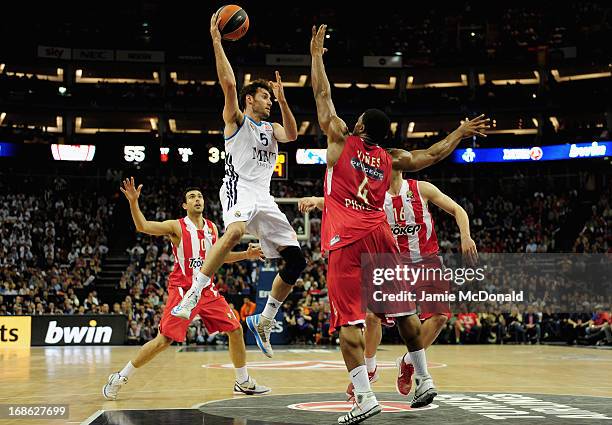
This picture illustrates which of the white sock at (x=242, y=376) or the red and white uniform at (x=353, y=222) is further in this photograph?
the white sock at (x=242, y=376)

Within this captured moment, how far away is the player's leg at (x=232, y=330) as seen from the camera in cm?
861

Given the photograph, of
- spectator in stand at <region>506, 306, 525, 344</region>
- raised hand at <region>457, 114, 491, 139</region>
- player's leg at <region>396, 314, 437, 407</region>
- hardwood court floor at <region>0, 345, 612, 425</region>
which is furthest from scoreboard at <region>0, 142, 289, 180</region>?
player's leg at <region>396, 314, 437, 407</region>

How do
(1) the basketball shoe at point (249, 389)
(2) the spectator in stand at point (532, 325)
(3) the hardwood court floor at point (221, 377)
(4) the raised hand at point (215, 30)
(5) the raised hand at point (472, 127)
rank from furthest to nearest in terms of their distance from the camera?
(2) the spectator in stand at point (532, 325) < (1) the basketball shoe at point (249, 389) < (3) the hardwood court floor at point (221, 377) < (4) the raised hand at point (215, 30) < (5) the raised hand at point (472, 127)

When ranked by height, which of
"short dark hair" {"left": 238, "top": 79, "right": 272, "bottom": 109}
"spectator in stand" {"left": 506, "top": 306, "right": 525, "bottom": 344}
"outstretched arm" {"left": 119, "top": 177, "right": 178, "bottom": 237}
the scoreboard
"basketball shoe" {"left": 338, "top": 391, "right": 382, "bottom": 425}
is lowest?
"spectator in stand" {"left": 506, "top": 306, "right": 525, "bottom": 344}

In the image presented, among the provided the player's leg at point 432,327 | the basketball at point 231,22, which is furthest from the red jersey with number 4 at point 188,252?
the player's leg at point 432,327

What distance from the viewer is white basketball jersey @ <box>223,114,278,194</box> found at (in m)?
7.32

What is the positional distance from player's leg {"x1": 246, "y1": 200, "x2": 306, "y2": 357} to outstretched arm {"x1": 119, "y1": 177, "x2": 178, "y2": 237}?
1.61m

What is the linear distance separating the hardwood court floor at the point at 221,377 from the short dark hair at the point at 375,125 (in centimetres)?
314

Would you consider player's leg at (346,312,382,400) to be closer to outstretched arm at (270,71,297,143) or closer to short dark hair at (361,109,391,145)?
outstretched arm at (270,71,297,143)

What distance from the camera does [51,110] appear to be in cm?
3703

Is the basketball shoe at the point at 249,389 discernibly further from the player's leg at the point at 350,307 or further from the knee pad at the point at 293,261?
the player's leg at the point at 350,307

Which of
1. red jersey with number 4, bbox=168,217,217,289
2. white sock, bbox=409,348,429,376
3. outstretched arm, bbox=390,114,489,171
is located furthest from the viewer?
red jersey with number 4, bbox=168,217,217,289

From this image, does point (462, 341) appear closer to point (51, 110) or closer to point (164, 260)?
point (164, 260)

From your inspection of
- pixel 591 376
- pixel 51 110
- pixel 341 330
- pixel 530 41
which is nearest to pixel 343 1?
pixel 530 41
